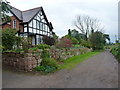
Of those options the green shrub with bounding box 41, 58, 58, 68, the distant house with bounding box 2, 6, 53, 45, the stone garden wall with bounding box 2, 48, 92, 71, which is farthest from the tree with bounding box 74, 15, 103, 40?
the stone garden wall with bounding box 2, 48, 92, 71

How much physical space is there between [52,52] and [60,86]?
5.16 m

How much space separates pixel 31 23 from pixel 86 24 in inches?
1034

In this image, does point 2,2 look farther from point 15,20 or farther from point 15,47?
point 15,20

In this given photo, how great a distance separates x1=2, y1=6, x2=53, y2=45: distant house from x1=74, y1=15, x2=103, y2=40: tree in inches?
760

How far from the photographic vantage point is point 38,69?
21.7 feet

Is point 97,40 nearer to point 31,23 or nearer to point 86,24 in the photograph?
point 86,24

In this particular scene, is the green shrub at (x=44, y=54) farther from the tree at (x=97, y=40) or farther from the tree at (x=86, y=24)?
the tree at (x=86, y=24)

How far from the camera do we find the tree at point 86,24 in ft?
131

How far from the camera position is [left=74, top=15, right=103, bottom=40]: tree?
131 feet

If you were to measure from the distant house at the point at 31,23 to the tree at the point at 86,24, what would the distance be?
1930 centimetres

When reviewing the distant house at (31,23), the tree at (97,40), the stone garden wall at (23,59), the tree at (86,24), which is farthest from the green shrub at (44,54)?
the tree at (86,24)

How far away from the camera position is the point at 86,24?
40.4 m

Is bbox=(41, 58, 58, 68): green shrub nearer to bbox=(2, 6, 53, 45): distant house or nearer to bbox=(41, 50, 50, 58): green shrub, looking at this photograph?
bbox=(41, 50, 50, 58): green shrub

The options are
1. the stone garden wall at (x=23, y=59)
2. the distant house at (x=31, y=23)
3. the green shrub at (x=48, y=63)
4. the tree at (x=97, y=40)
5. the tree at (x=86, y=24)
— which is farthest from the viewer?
the tree at (x=86, y=24)
